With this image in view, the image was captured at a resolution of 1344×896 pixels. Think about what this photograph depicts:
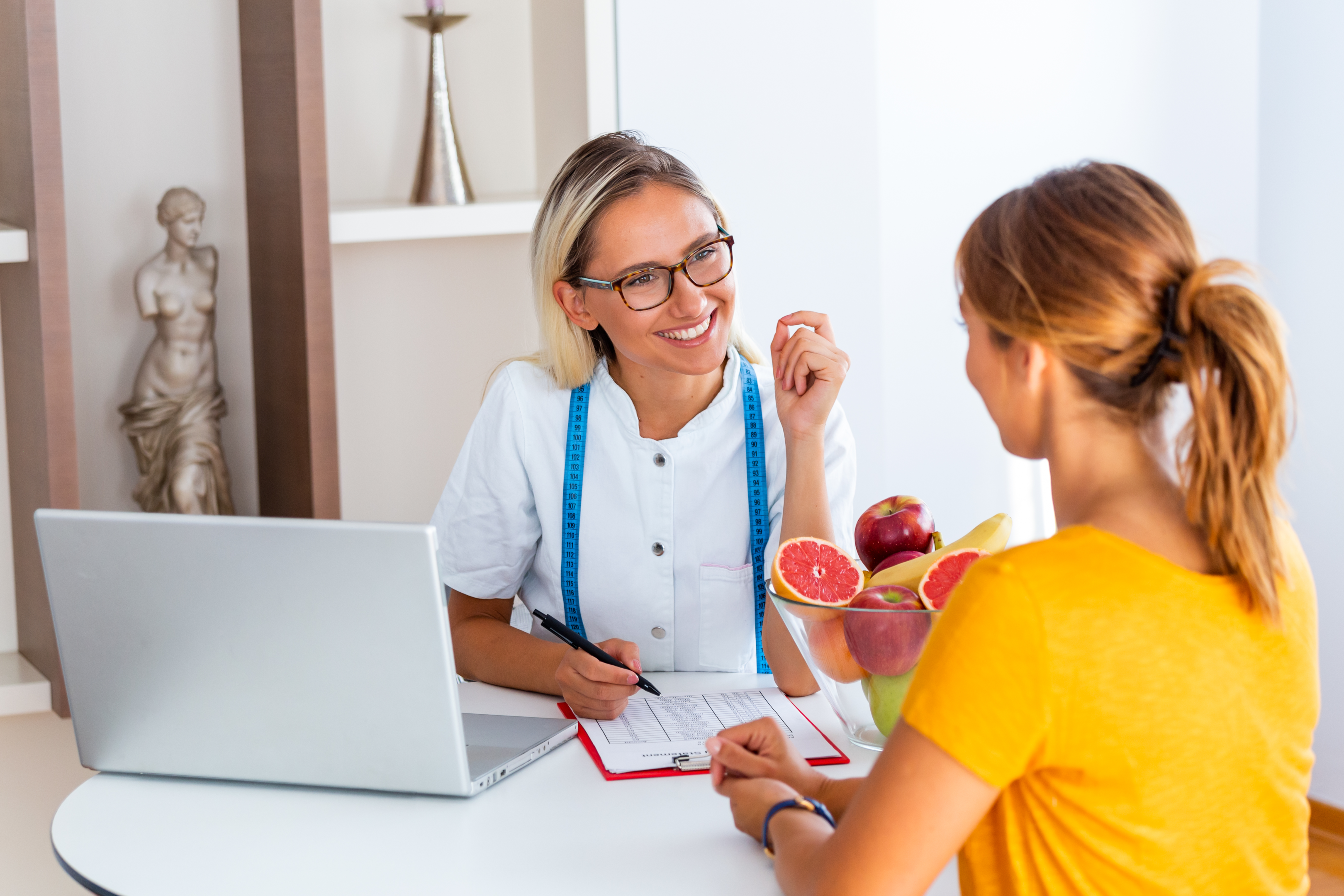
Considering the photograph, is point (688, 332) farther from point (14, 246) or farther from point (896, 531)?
point (14, 246)

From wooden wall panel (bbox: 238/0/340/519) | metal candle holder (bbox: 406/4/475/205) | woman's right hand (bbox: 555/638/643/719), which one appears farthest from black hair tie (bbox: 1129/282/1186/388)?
metal candle holder (bbox: 406/4/475/205)

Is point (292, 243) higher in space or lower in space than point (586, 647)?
higher

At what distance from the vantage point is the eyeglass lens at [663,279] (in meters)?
1.61

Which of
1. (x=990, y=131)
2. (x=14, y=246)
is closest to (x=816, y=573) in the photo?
(x=14, y=246)

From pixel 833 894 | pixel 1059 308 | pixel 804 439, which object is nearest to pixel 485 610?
pixel 804 439

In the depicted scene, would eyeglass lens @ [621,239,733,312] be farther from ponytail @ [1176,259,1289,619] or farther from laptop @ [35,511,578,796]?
ponytail @ [1176,259,1289,619]

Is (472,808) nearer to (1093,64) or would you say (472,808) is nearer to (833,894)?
(833,894)

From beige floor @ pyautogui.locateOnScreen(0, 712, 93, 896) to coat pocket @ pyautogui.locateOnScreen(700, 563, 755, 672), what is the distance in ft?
3.07

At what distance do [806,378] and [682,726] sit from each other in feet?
1.71

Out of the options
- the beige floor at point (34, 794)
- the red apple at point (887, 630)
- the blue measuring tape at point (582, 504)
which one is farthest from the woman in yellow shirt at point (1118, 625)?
the beige floor at point (34, 794)

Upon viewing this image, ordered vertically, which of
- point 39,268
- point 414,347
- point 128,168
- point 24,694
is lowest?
point 24,694

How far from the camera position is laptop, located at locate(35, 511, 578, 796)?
101 centimetres

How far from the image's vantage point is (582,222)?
1.65 m

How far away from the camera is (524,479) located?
5.63 feet
